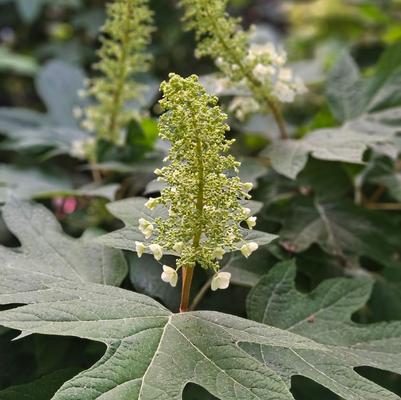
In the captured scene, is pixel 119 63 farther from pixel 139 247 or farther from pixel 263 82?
Result: pixel 139 247

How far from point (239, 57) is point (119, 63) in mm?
267

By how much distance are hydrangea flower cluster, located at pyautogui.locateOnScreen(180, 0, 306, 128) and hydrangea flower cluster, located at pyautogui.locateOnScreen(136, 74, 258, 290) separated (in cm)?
33

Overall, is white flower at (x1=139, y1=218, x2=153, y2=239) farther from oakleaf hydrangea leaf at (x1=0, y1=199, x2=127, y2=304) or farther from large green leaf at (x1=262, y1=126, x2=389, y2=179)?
large green leaf at (x1=262, y1=126, x2=389, y2=179)

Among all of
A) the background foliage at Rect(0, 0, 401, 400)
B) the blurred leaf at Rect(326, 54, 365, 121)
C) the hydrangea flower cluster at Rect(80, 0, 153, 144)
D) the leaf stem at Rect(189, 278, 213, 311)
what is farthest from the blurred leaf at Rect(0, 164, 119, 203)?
the blurred leaf at Rect(326, 54, 365, 121)

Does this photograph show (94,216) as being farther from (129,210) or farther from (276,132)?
(276,132)

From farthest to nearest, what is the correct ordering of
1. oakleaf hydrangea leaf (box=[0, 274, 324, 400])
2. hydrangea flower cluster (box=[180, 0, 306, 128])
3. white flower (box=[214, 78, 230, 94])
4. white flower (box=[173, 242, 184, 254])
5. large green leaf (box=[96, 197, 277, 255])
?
white flower (box=[214, 78, 230, 94])
hydrangea flower cluster (box=[180, 0, 306, 128])
large green leaf (box=[96, 197, 277, 255])
white flower (box=[173, 242, 184, 254])
oakleaf hydrangea leaf (box=[0, 274, 324, 400])

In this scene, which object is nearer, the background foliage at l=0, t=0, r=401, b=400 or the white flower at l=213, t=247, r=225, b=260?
the white flower at l=213, t=247, r=225, b=260

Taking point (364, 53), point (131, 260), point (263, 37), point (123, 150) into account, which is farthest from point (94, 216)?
point (364, 53)

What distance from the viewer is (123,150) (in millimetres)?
1430

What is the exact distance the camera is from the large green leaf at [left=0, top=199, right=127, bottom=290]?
38.5 inches

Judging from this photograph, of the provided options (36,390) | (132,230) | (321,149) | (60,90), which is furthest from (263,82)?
(60,90)

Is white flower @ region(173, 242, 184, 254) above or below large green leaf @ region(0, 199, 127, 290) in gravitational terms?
above

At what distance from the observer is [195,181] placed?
32.8 inches

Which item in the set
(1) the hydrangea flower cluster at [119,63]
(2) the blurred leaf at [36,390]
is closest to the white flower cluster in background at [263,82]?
(1) the hydrangea flower cluster at [119,63]
